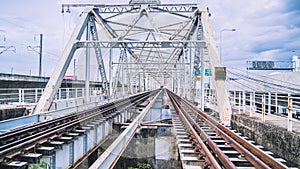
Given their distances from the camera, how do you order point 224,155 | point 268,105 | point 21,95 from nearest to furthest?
point 224,155 → point 268,105 → point 21,95

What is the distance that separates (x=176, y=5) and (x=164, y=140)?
12.3 m

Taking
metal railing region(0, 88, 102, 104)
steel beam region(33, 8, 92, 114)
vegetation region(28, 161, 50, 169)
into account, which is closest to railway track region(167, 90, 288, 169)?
vegetation region(28, 161, 50, 169)

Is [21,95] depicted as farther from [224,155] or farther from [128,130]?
[224,155]

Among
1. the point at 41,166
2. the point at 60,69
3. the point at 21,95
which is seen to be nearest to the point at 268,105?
the point at 41,166

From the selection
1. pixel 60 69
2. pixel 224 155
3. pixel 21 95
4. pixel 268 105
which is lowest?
pixel 224 155

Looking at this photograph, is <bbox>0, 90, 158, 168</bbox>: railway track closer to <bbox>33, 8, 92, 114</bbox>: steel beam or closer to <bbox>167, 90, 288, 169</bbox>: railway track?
<bbox>167, 90, 288, 169</bbox>: railway track

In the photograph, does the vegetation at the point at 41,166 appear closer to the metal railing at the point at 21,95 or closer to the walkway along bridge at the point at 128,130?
the walkway along bridge at the point at 128,130

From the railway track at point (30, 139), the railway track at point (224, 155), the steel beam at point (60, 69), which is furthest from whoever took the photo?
the steel beam at point (60, 69)

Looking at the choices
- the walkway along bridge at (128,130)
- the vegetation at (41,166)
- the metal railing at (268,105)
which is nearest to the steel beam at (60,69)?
the walkway along bridge at (128,130)

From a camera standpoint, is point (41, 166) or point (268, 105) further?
point (268, 105)

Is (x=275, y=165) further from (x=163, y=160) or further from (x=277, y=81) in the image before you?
(x=277, y=81)

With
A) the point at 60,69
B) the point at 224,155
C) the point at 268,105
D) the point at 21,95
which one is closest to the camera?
the point at 224,155

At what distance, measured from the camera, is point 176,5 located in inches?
805

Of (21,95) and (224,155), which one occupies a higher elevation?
(21,95)
